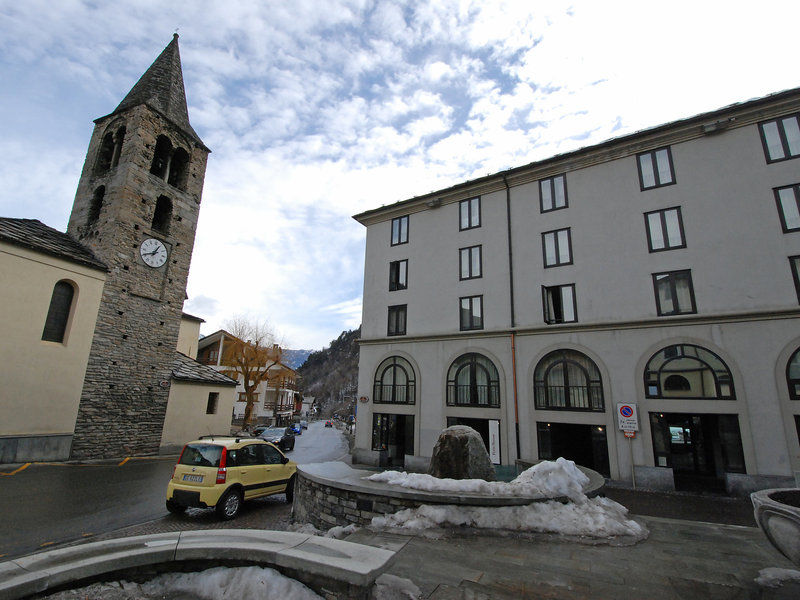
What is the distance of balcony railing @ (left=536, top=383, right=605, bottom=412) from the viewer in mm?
15438

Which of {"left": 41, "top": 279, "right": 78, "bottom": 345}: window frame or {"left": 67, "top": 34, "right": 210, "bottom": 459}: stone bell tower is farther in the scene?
{"left": 67, "top": 34, "right": 210, "bottom": 459}: stone bell tower

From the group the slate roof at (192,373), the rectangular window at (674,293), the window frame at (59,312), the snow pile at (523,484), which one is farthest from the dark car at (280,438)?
the rectangular window at (674,293)

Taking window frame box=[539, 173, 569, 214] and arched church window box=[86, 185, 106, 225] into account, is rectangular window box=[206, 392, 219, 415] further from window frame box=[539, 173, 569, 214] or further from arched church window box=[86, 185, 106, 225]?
window frame box=[539, 173, 569, 214]

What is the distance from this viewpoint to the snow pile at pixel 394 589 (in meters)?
3.59

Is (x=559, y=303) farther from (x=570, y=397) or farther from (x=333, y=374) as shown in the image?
(x=333, y=374)

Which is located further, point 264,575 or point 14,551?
point 14,551

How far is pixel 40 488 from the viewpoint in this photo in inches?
432

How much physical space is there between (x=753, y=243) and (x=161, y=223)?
28292mm

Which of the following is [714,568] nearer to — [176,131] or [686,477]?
[686,477]

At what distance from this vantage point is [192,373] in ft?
74.3

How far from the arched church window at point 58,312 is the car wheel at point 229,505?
44.0 feet

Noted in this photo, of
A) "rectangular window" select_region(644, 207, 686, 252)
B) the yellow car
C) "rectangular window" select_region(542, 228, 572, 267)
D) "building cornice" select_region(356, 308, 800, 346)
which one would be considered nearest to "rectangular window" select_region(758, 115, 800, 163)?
"rectangular window" select_region(644, 207, 686, 252)

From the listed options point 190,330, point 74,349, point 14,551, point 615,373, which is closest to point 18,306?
point 74,349

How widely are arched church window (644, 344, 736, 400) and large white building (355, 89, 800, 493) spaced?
0.14ft
